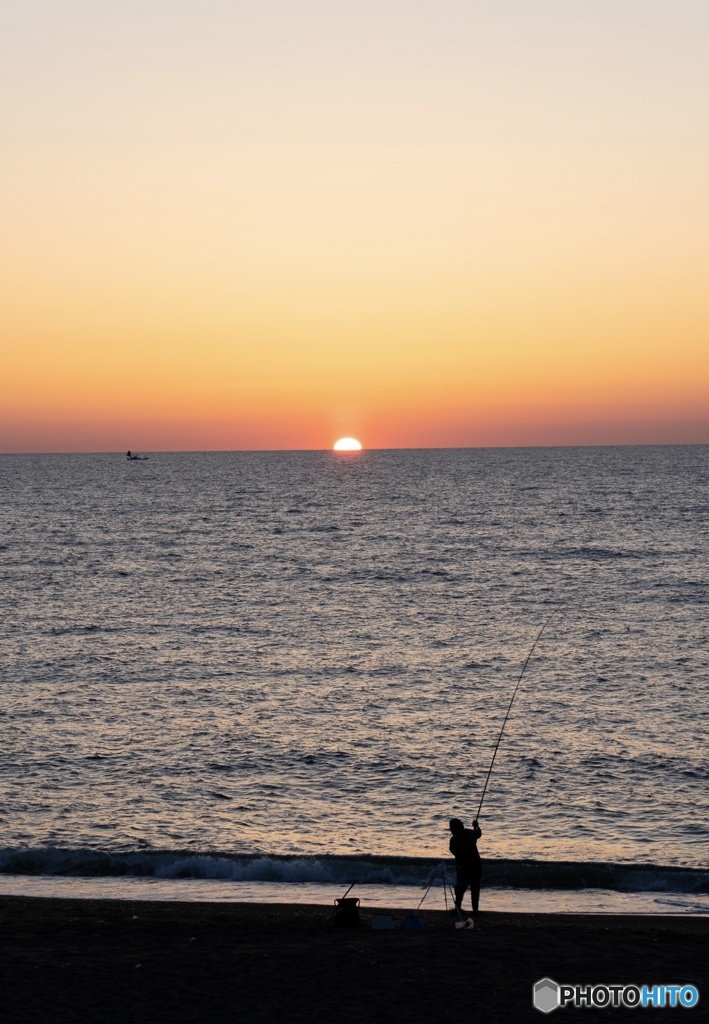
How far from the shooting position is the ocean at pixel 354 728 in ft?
55.8

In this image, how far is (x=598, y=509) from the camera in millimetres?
105562

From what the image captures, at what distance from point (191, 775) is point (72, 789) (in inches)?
96.0

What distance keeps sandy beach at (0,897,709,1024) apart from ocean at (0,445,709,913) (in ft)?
6.26

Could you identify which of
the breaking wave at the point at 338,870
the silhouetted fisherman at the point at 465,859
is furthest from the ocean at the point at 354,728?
the silhouetted fisherman at the point at 465,859

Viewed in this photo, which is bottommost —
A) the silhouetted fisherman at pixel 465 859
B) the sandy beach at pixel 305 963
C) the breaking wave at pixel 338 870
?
the breaking wave at pixel 338 870

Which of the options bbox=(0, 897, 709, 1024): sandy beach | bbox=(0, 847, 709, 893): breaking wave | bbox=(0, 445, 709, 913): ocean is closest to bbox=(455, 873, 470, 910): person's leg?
bbox=(0, 897, 709, 1024): sandy beach

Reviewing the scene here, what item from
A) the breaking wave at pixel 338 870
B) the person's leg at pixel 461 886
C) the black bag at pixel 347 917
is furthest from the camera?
the breaking wave at pixel 338 870

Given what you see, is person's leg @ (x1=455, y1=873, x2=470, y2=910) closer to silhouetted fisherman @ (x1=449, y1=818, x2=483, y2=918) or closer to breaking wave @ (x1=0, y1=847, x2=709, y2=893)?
silhouetted fisherman @ (x1=449, y1=818, x2=483, y2=918)

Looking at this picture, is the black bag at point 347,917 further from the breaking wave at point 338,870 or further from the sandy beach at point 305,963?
the breaking wave at point 338,870

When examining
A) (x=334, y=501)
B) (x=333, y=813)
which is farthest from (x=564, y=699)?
(x=334, y=501)

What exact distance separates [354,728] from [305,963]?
45.0 feet

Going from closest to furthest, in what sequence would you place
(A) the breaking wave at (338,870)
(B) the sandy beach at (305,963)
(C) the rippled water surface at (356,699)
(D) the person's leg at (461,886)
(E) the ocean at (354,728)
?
1. (B) the sandy beach at (305,963)
2. (D) the person's leg at (461,886)
3. (A) the breaking wave at (338,870)
4. (E) the ocean at (354,728)
5. (C) the rippled water surface at (356,699)

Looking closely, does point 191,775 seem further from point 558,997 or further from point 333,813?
point 558,997

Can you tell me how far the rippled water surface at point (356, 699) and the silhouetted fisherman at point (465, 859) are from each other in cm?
354
